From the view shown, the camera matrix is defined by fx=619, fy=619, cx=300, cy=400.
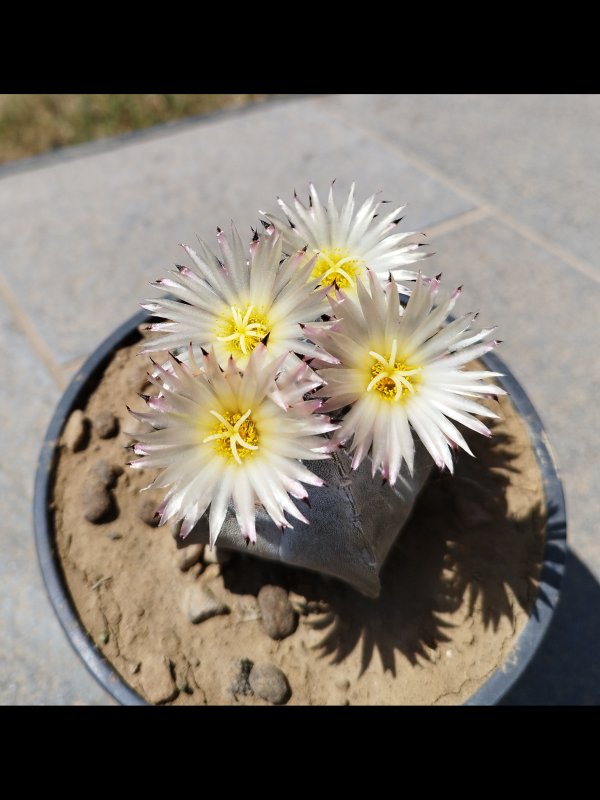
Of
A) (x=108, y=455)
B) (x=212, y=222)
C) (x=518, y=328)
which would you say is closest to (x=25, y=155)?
(x=212, y=222)

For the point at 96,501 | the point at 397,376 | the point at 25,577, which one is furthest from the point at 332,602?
the point at 25,577

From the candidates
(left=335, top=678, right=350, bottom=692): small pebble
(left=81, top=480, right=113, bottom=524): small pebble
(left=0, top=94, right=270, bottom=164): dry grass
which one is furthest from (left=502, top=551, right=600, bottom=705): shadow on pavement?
(left=0, top=94, right=270, bottom=164): dry grass

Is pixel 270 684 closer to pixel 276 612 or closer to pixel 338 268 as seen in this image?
pixel 276 612

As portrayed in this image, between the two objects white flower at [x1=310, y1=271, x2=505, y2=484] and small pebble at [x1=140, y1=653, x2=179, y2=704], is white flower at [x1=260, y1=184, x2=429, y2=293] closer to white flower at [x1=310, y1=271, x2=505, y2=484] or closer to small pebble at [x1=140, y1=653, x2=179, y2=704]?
white flower at [x1=310, y1=271, x2=505, y2=484]

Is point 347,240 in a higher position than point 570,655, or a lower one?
higher

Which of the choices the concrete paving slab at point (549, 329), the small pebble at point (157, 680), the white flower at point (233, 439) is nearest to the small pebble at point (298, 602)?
the small pebble at point (157, 680)

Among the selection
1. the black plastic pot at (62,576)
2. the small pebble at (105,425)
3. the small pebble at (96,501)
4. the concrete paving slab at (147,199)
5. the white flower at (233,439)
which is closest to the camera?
the white flower at (233,439)

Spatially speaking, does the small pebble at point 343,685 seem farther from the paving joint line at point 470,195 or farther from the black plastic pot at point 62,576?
the paving joint line at point 470,195
